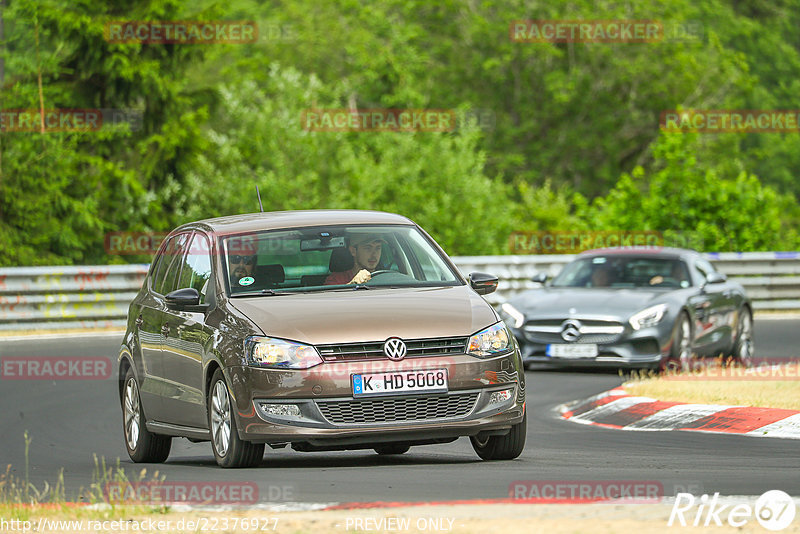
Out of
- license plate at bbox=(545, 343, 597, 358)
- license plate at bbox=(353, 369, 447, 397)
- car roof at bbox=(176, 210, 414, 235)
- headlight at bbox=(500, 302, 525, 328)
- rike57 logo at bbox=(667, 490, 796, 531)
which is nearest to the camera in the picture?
rike57 logo at bbox=(667, 490, 796, 531)

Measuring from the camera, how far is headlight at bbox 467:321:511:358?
9.13m

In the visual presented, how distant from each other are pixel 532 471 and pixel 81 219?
80.9 feet

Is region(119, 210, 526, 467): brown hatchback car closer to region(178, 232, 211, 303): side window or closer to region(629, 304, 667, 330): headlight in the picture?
region(178, 232, 211, 303): side window

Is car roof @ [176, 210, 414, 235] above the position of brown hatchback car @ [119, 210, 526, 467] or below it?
above

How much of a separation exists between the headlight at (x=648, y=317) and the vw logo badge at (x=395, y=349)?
840cm

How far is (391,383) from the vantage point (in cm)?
888

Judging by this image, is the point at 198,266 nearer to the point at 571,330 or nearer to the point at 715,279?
the point at 571,330

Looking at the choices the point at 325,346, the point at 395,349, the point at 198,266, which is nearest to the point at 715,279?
the point at 198,266

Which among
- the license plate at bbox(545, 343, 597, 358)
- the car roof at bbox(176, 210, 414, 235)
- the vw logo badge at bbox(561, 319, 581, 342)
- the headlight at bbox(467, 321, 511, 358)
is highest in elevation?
the car roof at bbox(176, 210, 414, 235)

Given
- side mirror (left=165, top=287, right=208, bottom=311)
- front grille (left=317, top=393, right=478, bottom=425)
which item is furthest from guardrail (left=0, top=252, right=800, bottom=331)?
front grille (left=317, top=393, right=478, bottom=425)

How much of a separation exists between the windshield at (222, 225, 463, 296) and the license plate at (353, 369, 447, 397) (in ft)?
3.42

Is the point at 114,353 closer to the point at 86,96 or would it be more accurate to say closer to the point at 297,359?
the point at 297,359

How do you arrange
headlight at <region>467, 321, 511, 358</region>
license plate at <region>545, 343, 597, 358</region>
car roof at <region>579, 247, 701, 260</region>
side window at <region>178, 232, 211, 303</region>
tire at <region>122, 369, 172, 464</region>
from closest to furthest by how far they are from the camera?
headlight at <region>467, 321, 511, 358</region> → side window at <region>178, 232, 211, 303</region> → tire at <region>122, 369, 172, 464</region> → license plate at <region>545, 343, 597, 358</region> → car roof at <region>579, 247, 701, 260</region>

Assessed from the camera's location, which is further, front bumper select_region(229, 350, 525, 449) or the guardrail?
the guardrail
